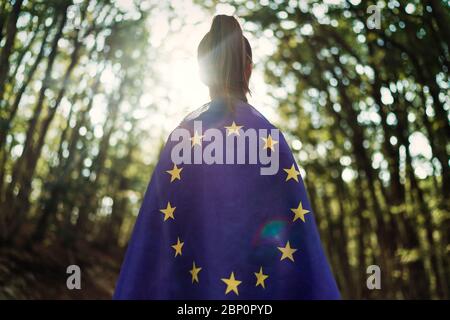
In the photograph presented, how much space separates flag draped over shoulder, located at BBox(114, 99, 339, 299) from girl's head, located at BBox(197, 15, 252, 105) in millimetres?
80

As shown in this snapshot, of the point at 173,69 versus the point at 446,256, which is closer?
the point at 446,256

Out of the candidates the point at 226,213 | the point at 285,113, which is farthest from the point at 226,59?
the point at 285,113

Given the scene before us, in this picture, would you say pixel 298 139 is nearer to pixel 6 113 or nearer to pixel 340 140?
pixel 340 140

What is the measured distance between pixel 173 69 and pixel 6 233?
470cm

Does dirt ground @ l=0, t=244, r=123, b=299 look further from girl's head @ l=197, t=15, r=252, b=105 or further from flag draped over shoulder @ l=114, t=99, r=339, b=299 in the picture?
girl's head @ l=197, t=15, r=252, b=105

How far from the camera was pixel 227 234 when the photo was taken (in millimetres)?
2557

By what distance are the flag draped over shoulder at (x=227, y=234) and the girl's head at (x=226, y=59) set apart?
0.26ft

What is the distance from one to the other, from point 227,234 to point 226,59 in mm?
846

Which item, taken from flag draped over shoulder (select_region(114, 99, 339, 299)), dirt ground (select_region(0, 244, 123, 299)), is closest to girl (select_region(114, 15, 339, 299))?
flag draped over shoulder (select_region(114, 99, 339, 299))

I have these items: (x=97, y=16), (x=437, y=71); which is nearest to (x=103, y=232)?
(x=97, y=16)

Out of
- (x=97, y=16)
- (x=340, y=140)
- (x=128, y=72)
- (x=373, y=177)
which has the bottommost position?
(x=373, y=177)

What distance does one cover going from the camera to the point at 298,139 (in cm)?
1185

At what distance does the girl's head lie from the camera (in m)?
2.62
